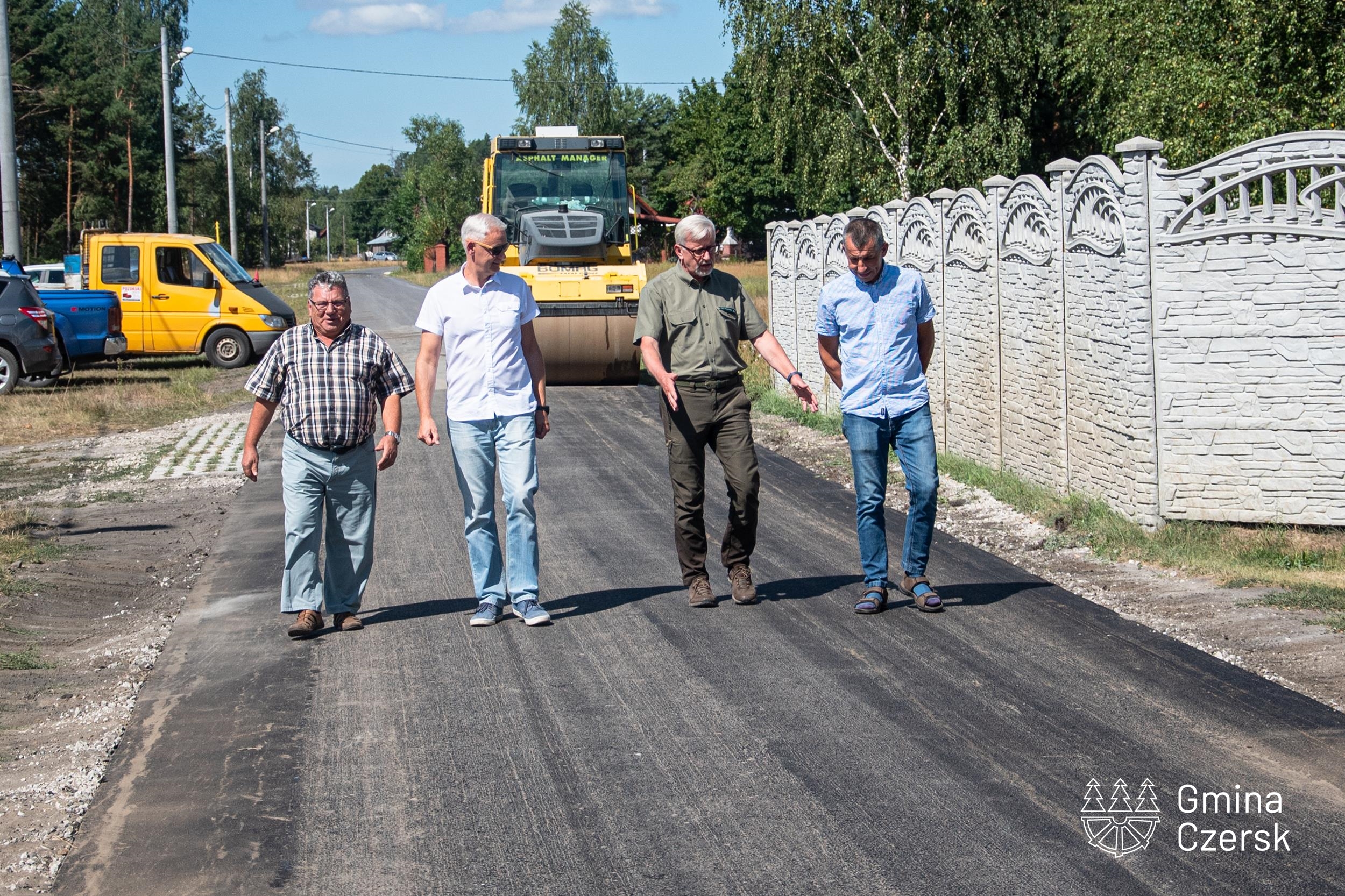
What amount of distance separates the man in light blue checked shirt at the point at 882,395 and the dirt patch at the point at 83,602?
3.73 metres

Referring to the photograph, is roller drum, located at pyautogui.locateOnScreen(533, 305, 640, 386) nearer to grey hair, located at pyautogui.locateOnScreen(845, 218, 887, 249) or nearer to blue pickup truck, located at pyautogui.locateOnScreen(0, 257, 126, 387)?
blue pickup truck, located at pyautogui.locateOnScreen(0, 257, 126, 387)

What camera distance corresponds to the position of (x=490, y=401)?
271 inches

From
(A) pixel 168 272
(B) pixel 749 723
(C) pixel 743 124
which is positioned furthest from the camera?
(C) pixel 743 124

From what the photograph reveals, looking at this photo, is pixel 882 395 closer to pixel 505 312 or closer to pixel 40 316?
pixel 505 312

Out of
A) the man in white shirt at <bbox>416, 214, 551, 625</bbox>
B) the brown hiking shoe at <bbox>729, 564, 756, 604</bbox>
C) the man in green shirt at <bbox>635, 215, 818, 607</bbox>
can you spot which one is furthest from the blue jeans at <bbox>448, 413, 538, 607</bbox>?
the brown hiking shoe at <bbox>729, 564, 756, 604</bbox>

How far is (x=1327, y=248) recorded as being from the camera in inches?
324

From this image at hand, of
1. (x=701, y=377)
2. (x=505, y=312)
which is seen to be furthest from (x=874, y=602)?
(x=505, y=312)

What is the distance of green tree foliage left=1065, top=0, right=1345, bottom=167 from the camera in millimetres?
19250

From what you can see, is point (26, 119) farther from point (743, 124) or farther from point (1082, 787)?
point (1082, 787)

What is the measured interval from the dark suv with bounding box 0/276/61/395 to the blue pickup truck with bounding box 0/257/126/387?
0.98 m

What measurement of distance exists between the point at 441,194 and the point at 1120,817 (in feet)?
301

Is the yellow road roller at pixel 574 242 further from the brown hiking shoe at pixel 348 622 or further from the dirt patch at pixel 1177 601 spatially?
the brown hiking shoe at pixel 348 622

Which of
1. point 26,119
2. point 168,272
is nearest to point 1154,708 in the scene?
point 168,272

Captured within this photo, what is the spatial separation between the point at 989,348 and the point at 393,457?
658cm
